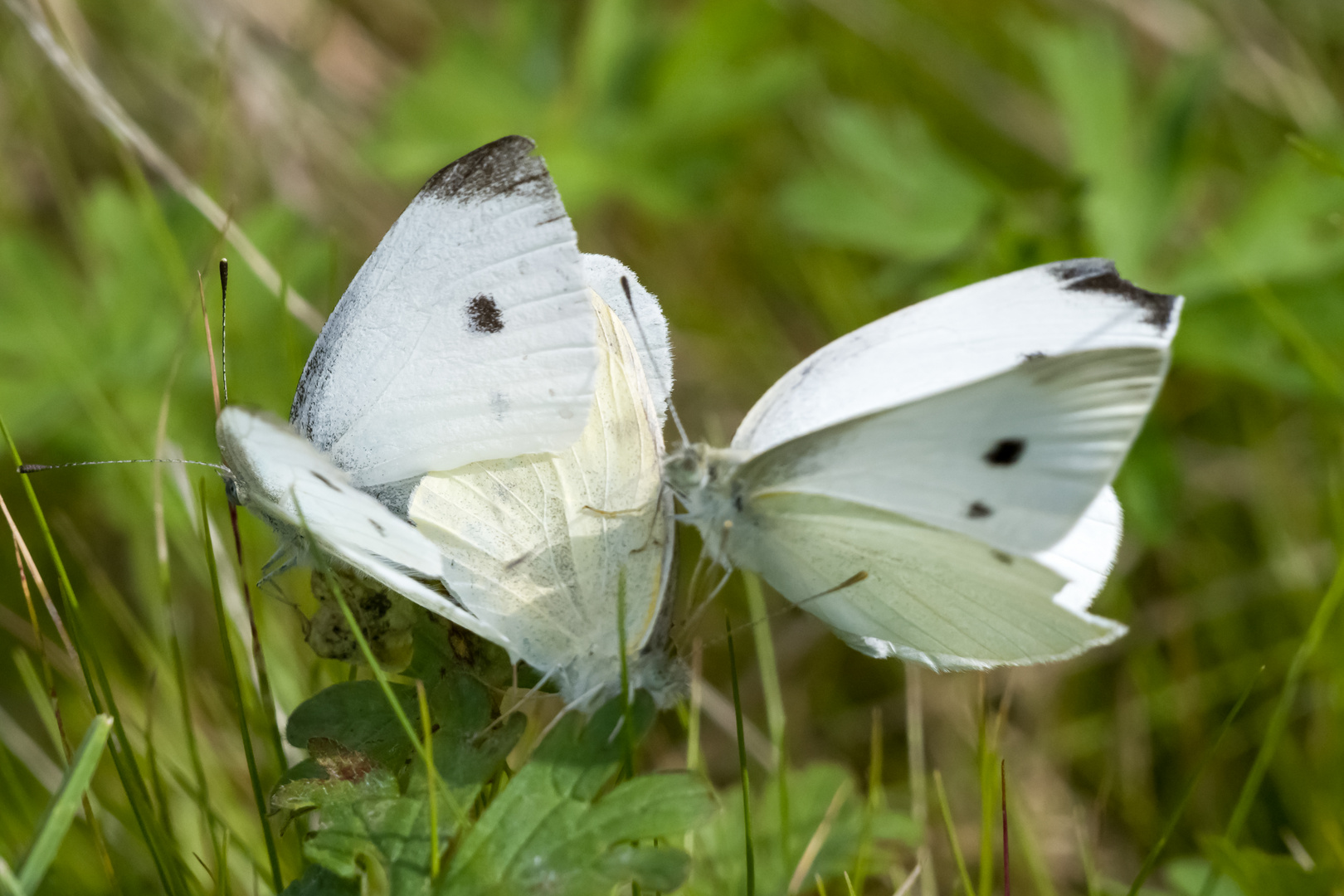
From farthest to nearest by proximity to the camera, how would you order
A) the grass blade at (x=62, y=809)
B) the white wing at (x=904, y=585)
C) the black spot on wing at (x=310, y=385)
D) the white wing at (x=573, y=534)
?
1. the black spot on wing at (x=310, y=385)
2. the white wing at (x=573, y=534)
3. the white wing at (x=904, y=585)
4. the grass blade at (x=62, y=809)

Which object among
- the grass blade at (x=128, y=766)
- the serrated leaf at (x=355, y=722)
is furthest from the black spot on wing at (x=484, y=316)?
the grass blade at (x=128, y=766)

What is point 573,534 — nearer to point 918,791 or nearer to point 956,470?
point 956,470

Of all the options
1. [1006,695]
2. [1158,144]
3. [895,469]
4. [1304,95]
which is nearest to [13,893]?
[895,469]

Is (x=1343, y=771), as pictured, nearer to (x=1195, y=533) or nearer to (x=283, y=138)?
(x=1195, y=533)

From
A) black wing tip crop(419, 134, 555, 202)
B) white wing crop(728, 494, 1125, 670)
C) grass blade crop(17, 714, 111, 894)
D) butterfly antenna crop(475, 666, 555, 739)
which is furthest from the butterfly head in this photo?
grass blade crop(17, 714, 111, 894)

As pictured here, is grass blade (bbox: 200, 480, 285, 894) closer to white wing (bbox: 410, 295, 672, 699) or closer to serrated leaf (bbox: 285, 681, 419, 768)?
serrated leaf (bbox: 285, 681, 419, 768)

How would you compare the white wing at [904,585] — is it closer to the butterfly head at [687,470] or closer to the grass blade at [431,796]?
the butterfly head at [687,470]
